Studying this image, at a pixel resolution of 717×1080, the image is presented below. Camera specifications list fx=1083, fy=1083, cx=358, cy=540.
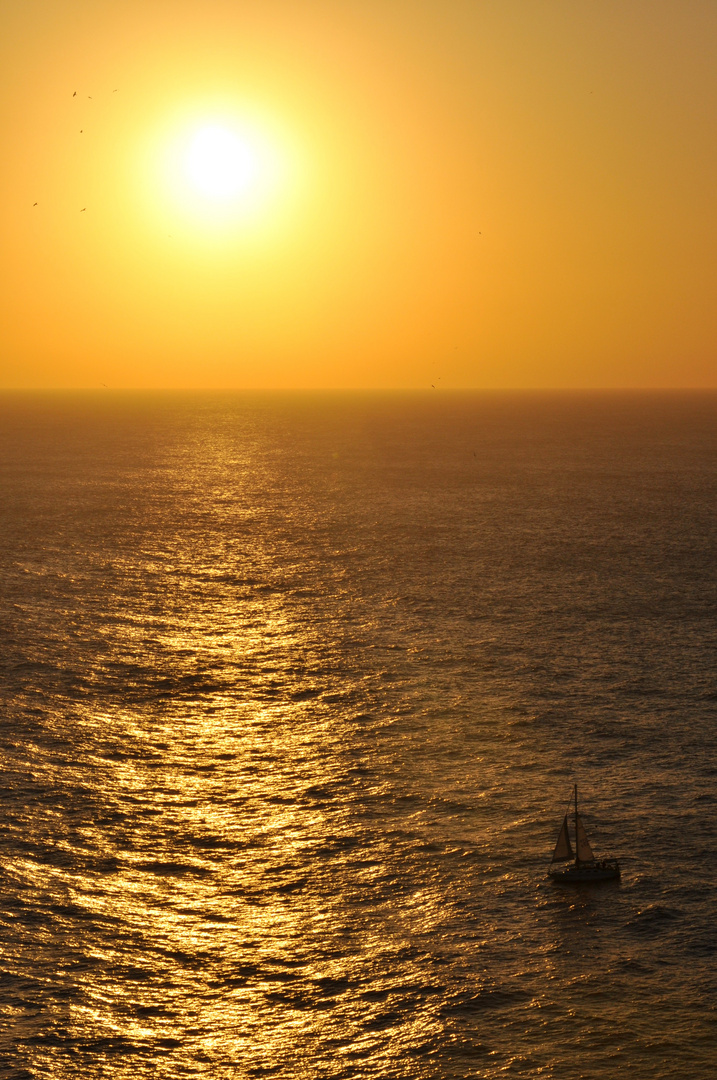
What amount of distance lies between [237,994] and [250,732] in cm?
3196

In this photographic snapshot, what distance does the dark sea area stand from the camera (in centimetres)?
5094

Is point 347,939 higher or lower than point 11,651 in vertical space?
lower

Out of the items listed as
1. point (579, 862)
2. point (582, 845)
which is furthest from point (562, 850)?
point (582, 845)

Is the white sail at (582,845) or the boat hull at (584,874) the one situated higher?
the white sail at (582,845)

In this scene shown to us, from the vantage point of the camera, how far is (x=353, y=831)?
225ft

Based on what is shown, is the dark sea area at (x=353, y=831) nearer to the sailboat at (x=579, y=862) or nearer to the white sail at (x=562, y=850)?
the sailboat at (x=579, y=862)

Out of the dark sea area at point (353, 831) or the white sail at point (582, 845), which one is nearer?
the dark sea area at point (353, 831)

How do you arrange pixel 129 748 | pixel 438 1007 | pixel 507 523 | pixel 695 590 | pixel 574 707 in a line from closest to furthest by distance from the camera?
pixel 438 1007 → pixel 129 748 → pixel 574 707 → pixel 695 590 → pixel 507 523

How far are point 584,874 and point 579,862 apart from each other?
74cm

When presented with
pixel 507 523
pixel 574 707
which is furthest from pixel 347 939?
pixel 507 523

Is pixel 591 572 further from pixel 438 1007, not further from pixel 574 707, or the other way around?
pixel 438 1007

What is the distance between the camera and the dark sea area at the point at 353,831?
5094cm

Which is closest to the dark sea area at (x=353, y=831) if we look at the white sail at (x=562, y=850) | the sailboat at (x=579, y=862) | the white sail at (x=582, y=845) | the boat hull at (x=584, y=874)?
the boat hull at (x=584, y=874)

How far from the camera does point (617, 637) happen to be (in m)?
110
